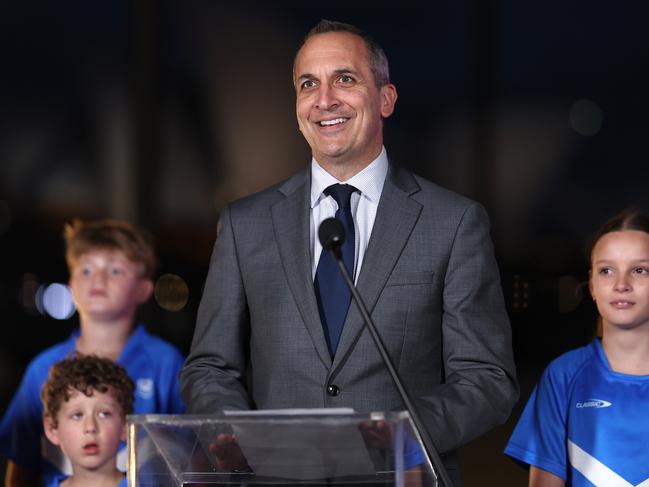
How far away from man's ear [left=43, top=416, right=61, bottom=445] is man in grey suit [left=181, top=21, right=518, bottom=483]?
108 cm

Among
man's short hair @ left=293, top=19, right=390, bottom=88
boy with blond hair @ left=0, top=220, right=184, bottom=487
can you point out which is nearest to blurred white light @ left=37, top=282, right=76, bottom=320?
boy with blond hair @ left=0, top=220, right=184, bottom=487

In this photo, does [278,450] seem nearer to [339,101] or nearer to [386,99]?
[339,101]

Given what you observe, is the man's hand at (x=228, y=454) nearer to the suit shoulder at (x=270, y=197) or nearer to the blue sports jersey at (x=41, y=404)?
the suit shoulder at (x=270, y=197)

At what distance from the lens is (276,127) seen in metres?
4.82

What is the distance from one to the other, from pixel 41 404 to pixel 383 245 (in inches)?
71.3

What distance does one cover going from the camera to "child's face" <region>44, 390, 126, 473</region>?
124 inches

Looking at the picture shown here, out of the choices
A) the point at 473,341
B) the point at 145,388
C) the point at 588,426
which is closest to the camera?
the point at 473,341

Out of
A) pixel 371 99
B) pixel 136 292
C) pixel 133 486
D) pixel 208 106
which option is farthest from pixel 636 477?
pixel 208 106

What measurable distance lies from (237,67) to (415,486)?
347cm

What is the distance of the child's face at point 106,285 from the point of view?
3.58m

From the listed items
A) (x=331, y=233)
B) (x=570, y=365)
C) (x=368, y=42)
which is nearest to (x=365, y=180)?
(x=368, y=42)

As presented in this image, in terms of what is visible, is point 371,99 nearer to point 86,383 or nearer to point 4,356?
point 86,383

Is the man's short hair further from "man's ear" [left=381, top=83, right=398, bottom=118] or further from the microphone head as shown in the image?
the microphone head

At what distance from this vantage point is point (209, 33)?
488cm
